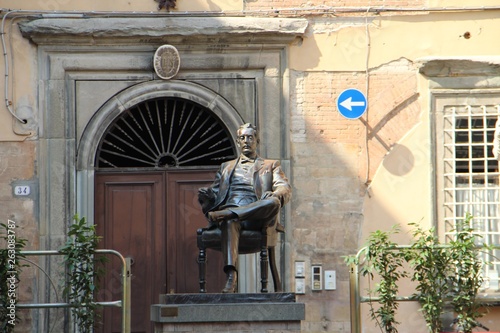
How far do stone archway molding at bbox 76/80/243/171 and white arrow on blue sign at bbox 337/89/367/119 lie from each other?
1.11 meters

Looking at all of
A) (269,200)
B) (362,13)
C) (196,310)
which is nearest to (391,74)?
(362,13)

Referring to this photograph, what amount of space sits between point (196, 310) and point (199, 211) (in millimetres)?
3230

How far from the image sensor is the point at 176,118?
49.8 feet

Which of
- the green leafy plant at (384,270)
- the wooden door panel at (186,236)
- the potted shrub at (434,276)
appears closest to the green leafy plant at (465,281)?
the potted shrub at (434,276)

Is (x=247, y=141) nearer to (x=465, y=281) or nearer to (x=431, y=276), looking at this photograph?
(x=431, y=276)

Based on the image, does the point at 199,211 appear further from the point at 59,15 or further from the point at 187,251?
the point at 59,15

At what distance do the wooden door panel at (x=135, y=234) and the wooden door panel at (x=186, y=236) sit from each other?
0.10m

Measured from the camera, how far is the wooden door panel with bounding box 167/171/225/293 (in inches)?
587

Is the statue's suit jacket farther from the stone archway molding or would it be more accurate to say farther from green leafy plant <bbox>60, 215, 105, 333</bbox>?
the stone archway molding

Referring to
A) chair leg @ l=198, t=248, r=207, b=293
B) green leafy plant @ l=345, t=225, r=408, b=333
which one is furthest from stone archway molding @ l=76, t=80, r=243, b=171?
chair leg @ l=198, t=248, r=207, b=293

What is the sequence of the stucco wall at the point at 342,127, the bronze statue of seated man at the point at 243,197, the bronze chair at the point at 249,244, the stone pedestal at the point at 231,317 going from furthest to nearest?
the stucco wall at the point at 342,127
the bronze chair at the point at 249,244
the bronze statue of seated man at the point at 243,197
the stone pedestal at the point at 231,317

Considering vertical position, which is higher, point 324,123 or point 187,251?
point 324,123

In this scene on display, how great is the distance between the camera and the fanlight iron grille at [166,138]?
49.6 feet

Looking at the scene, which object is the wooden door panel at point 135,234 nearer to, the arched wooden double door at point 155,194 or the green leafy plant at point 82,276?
the arched wooden double door at point 155,194
